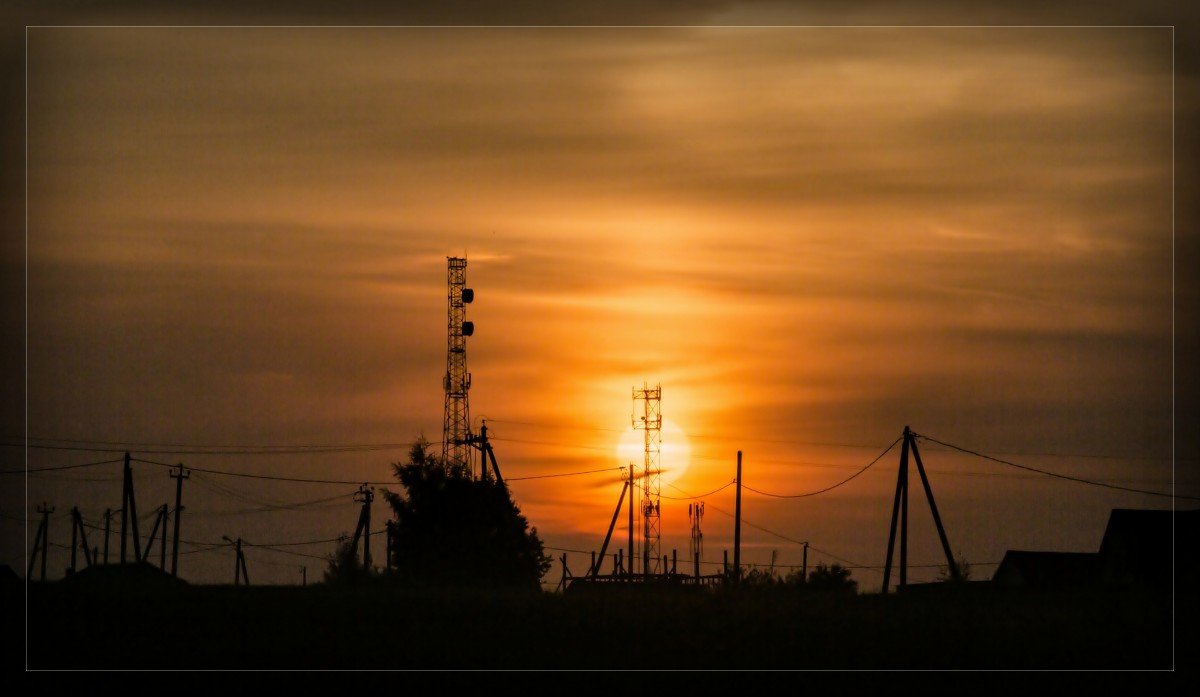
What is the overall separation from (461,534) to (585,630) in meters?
32.5

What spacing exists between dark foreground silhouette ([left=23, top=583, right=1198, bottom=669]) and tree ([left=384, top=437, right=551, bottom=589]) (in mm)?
22959

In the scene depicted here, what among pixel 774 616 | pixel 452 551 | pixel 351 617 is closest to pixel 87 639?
pixel 351 617

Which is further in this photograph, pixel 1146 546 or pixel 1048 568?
pixel 1048 568

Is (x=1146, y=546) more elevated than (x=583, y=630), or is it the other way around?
(x=1146, y=546)

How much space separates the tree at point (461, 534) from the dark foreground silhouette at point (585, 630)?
904 inches

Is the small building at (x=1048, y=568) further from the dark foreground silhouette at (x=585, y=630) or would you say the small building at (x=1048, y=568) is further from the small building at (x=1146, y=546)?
the dark foreground silhouette at (x=585, y=630)

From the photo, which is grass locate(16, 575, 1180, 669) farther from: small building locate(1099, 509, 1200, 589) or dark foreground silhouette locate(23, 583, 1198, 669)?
small building locate(1099, 509, 1200, 589)

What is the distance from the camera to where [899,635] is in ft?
108

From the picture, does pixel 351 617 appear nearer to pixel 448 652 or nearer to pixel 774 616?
pixel 448 652

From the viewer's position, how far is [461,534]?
65.2 metres

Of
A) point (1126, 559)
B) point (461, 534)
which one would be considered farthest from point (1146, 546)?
point (461, 534)

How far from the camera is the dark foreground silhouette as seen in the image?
29.8 meters

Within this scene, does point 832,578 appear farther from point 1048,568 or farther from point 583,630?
point 583,630

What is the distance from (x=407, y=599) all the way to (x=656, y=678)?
12423 millimetres
